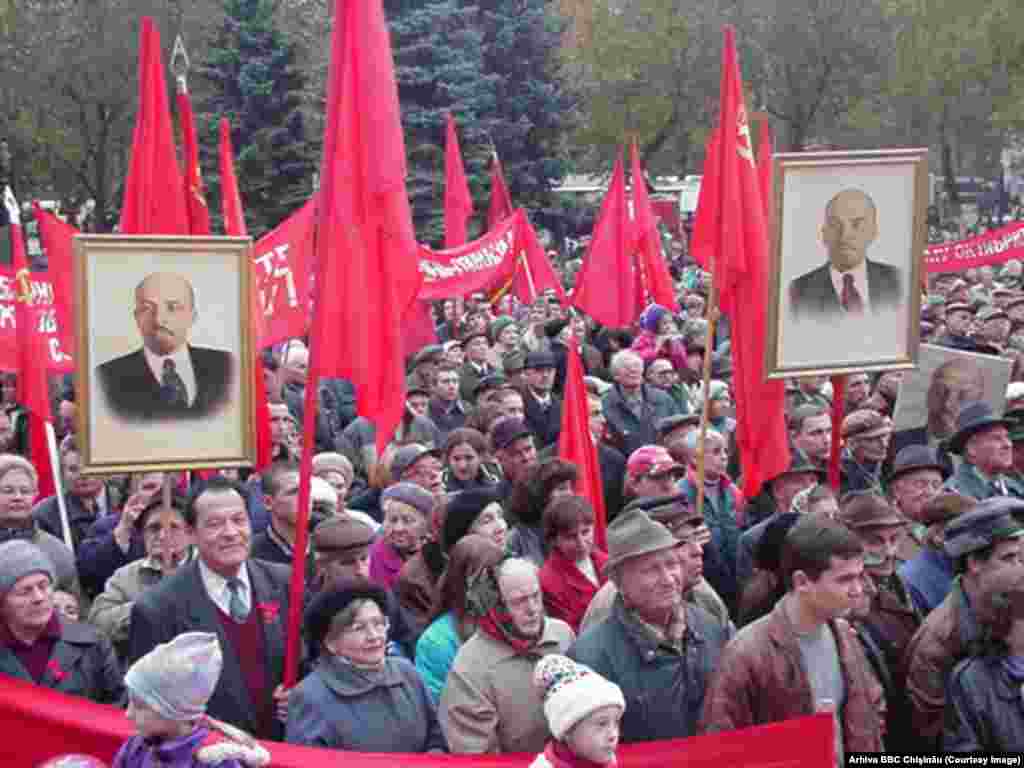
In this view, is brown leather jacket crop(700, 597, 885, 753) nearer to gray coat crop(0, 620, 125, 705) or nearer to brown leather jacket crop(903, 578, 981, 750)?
brown leather jacket crop(903, 578, 981, 750)

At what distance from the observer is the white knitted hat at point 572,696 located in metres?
4.25

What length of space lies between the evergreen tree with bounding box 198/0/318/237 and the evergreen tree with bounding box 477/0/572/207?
7364mm

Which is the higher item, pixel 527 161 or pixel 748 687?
pixel 527 161

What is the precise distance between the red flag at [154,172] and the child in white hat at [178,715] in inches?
169

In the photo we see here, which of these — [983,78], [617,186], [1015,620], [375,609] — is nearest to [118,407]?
[375,609]

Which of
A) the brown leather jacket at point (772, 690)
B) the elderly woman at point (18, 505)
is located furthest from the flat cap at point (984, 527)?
the elderly woman at point (18, 505)

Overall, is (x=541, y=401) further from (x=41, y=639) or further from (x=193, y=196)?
(x=41, y=639)

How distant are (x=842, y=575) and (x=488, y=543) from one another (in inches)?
52.0

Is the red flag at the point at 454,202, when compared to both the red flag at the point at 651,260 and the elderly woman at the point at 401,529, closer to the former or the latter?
the red flag at the point at 651,260

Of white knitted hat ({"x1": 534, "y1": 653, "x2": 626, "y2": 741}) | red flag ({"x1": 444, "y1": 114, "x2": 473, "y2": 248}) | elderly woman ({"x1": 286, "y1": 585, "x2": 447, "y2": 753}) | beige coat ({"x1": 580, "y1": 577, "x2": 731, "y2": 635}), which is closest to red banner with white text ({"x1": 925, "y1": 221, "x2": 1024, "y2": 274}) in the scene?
red flag ({"x1": 444, "y1": 114, "x2": 473, "y2": 248})

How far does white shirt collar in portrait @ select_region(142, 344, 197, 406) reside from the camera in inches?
245

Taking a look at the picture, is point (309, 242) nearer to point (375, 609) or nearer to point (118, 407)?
point (118, 407)

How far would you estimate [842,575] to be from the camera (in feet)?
16.1

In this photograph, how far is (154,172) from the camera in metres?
8.22
